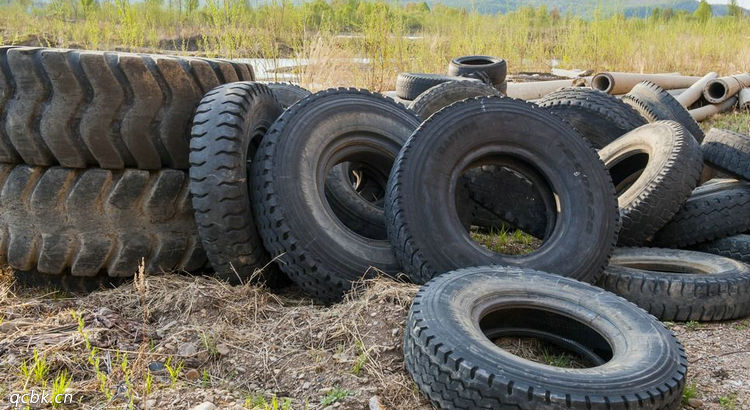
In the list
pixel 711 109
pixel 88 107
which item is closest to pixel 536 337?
pixel 88 107

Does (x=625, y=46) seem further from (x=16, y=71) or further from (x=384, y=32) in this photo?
(x=16, y=71)

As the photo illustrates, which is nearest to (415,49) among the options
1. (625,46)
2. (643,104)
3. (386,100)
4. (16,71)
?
(625,46)

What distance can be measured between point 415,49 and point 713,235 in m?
9.01

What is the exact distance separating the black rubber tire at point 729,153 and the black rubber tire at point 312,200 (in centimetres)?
256

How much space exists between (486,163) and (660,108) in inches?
117

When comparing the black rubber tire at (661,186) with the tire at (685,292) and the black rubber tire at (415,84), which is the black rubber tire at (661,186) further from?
the black rubber tire at (415,84)

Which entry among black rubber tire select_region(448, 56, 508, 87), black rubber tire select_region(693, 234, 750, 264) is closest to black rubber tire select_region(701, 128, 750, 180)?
black rubber tire select_region(693, 234, 750, 264)

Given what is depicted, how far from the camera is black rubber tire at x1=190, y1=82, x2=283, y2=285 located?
3.36 meters

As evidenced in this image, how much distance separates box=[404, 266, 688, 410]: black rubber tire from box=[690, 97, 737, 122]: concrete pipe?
293 inches

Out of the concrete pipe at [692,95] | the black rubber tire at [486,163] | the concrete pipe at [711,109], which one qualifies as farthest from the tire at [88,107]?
the concrete pipe at [692,95]

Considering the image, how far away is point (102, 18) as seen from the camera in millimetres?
13125

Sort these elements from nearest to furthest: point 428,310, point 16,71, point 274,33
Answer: point 428,310
point 16,71
point 274,33

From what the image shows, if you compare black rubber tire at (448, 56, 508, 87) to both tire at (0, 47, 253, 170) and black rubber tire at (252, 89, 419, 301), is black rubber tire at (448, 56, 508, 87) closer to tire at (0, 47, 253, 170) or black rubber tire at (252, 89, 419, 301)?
black rubber tire at (252, 89, 419, 301)

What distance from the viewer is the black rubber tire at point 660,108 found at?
6023 millimetres
